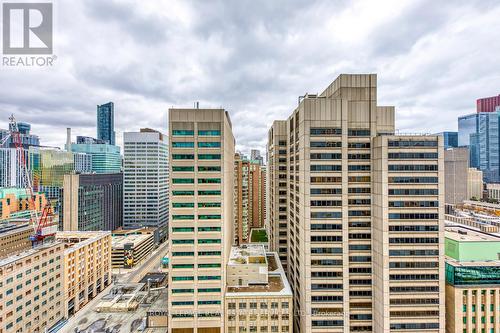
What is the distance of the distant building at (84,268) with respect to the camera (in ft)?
314

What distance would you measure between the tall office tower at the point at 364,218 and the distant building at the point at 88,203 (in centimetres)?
15921

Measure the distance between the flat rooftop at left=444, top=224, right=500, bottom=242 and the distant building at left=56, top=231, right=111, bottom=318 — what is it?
451 feet

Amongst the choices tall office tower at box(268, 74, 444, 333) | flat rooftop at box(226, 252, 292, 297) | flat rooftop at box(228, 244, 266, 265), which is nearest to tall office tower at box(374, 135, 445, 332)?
tall office tower at box(268, 74, 444, 333)

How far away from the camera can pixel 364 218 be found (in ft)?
221

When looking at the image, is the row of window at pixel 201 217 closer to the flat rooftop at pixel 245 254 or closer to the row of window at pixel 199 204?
the row of window at pixel 199 204

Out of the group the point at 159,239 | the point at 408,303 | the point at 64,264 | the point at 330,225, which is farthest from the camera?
the point at 159,239

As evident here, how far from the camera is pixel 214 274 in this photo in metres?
68.8

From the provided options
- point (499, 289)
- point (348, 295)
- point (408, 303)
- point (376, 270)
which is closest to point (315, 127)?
Answer: point (376, 270)

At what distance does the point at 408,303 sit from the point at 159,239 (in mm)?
172658

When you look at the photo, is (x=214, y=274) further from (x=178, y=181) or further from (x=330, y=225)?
(x=330, y=225)

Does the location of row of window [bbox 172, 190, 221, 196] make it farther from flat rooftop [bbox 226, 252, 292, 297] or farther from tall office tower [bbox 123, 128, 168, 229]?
tall office tower [bbox 123, 128, 168, 229]

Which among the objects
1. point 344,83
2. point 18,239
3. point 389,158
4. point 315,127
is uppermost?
point 344,83

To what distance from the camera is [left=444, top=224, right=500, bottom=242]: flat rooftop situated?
233ft

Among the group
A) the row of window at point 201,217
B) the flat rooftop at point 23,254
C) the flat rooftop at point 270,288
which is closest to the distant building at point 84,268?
the flat rooftop at point 23,254
